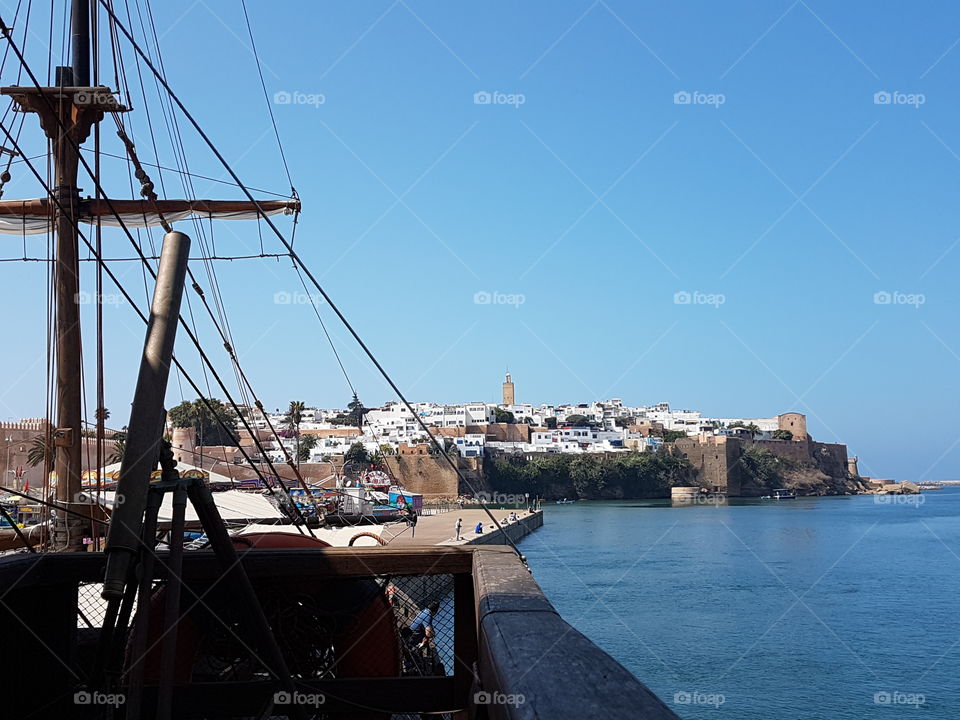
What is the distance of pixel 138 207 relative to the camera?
50.0 feet

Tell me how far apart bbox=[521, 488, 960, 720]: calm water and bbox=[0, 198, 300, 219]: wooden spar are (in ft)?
40.1

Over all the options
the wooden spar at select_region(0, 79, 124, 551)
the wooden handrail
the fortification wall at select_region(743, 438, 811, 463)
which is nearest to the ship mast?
the wooden spar at select_region(0, 79, 124, 551)

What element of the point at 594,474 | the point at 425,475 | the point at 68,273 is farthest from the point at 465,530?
the point at 594,474

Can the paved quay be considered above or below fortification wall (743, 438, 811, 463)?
below

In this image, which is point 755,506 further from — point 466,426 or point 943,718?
point 943,718

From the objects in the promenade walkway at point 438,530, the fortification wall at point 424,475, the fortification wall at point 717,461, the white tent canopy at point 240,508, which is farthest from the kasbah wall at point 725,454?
the white tent canopy at point 240,508

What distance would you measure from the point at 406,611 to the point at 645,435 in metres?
134

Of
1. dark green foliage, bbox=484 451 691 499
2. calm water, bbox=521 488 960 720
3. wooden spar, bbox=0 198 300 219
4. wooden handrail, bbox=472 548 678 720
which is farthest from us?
dark green foliage, bbox=484 451 691 499

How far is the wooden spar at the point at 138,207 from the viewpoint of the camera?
566 inches

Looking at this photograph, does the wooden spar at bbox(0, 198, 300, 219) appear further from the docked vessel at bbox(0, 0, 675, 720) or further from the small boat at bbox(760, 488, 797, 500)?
the small boat at bbox(760, 488, 797, 500)

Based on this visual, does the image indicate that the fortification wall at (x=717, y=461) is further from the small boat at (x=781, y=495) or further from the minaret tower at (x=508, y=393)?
the minaret tower at (x=508, y=393)

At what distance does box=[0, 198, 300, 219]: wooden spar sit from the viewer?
14384 mm

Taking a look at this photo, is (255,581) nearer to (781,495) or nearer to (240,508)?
(240,508)

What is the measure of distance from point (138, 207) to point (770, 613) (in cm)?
2612
